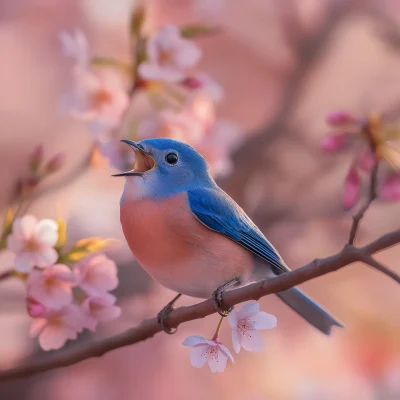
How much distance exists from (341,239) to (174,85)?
0.91 m

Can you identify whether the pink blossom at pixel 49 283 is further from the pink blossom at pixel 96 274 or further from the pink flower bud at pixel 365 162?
the pink flower bud at pixel 365 162

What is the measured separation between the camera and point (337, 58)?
2092 mm

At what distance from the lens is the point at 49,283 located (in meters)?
0.99

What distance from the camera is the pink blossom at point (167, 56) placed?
1.12m

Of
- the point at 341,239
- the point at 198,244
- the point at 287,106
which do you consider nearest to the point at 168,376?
the point at 341,239

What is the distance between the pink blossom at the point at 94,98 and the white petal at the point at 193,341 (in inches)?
24.1

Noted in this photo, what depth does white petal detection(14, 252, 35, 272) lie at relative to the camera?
37.6 inches

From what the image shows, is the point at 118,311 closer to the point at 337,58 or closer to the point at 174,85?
the point at 174,85

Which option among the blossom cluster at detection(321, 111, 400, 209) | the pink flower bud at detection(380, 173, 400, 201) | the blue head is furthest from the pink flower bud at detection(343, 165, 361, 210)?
the blue head

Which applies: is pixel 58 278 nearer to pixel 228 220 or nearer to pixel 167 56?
pixel 228 220

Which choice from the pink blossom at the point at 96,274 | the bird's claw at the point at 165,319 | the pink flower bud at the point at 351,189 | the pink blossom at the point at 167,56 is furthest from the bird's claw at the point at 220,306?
the pink blossom at the point at 167,56

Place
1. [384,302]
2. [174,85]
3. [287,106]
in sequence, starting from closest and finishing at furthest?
[174,85] < [287,106] < [384,302]

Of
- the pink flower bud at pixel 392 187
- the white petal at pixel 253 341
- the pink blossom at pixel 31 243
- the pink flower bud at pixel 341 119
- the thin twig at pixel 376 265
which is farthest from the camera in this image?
the pink flower bud at pixel 392 187

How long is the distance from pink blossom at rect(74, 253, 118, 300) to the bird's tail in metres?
0.27
